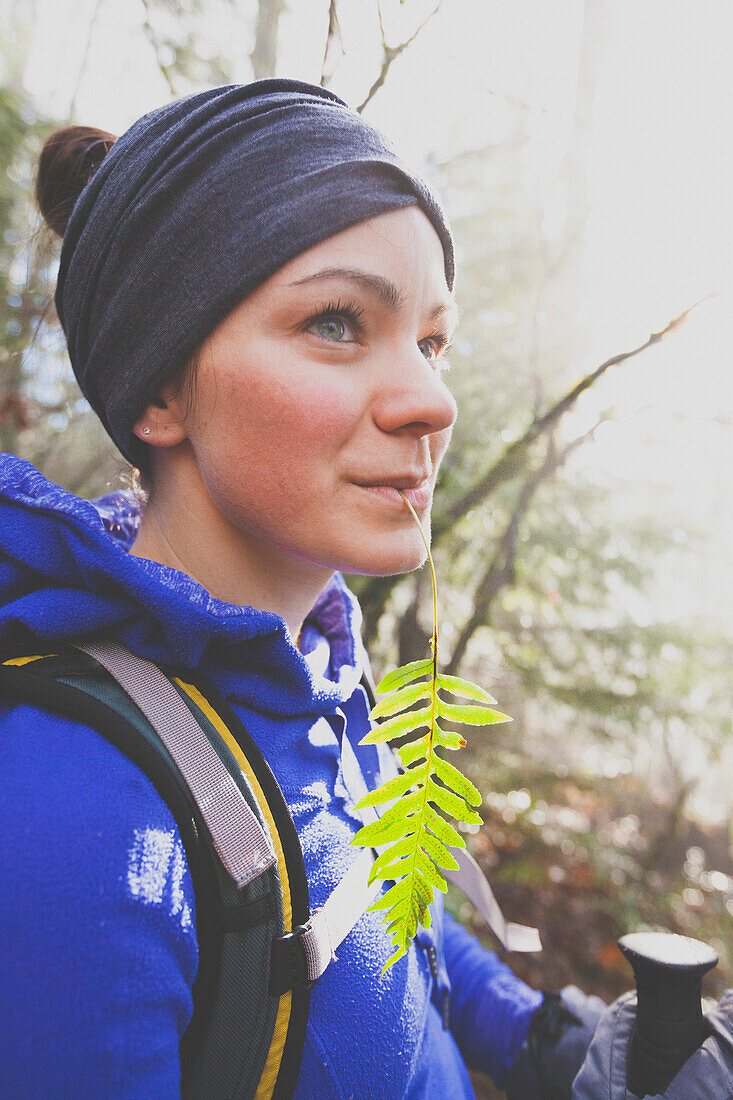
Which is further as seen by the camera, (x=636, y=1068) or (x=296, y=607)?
(x=296, y=607)

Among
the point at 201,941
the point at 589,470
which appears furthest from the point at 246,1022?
the point at 589,470

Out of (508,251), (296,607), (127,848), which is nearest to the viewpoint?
(127,848)

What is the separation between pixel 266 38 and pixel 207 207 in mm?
3868

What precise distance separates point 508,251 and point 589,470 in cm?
171

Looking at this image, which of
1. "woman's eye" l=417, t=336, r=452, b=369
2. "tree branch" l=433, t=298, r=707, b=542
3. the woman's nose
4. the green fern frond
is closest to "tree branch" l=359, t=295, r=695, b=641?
"tree branch" l=433, t=298, r=707, b=542

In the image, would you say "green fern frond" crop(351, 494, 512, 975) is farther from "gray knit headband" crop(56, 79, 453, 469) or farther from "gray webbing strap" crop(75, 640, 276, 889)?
"gray knit headband" crop(56, 79, 453, 469)

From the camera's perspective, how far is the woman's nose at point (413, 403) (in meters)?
1.26

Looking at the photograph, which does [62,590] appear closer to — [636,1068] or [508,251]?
[636,1068]

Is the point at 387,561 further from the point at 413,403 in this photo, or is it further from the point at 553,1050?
the point at 553,1050

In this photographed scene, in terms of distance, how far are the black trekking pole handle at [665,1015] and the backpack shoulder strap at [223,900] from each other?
0.84 metres

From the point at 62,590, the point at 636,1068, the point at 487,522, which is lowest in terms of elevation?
the point at 636,1068

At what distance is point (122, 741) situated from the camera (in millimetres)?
963

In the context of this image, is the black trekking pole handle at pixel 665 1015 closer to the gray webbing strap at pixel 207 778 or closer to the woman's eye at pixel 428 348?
the gray webbing strap at pixel 207 778

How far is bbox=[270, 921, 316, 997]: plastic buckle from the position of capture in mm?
994
